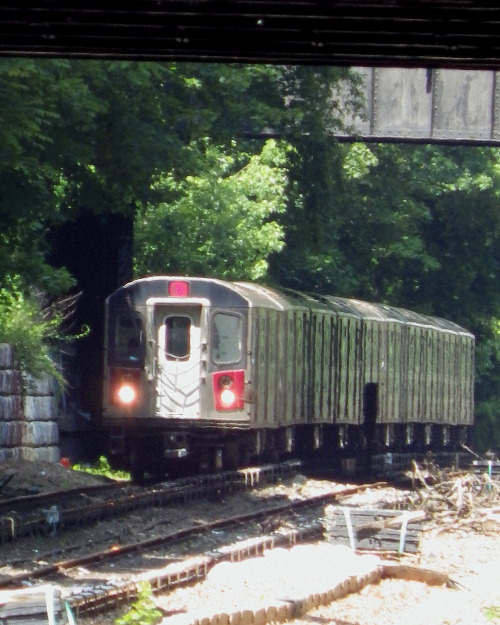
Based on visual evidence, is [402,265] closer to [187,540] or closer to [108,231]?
[108,231]

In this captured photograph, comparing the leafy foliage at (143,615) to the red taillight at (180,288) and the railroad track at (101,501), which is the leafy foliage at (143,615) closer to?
the railroad track at (101,501)

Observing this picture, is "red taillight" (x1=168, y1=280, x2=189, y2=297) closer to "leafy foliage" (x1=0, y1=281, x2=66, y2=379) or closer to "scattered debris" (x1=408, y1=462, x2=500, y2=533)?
"leafy foliage" (x1=0, y1=281, x2=66, y2=379)

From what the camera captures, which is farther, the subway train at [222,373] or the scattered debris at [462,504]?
the subway train at [222,373]

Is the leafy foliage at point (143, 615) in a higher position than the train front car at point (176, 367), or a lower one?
lower

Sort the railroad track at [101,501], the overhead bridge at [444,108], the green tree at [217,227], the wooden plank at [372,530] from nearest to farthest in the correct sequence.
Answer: the wooden plank at [372,530] → the railroad track at [101,501] → the overhead bridge at [444,108] → the green tree at [217,227]

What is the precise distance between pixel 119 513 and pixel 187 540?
4.72 feet

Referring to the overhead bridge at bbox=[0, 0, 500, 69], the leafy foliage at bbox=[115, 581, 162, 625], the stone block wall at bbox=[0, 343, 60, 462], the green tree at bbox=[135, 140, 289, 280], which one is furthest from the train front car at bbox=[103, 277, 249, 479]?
the overhead bridge at bbox=[0, 0, 500, 69]

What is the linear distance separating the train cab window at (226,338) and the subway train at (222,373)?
13 mm

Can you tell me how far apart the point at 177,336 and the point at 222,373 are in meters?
0.94

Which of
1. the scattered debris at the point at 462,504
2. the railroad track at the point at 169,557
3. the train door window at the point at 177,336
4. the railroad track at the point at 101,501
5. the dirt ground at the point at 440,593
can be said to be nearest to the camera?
the railroad track at the point at 169,557

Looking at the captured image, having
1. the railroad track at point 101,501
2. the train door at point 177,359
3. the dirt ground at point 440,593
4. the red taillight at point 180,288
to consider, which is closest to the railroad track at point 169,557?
the dirt ground at point 440,593

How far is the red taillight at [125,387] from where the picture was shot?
1922cm

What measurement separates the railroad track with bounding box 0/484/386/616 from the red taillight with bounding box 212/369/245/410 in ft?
5.77

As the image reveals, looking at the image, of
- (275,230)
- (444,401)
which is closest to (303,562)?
(275,230)
